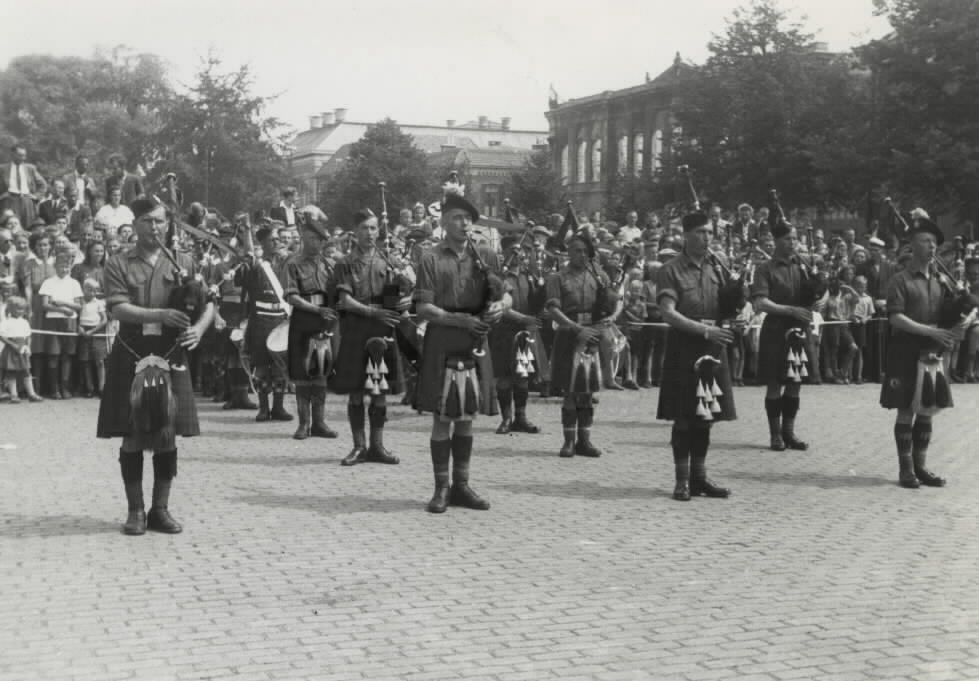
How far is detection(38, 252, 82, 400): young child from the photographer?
56.7ft

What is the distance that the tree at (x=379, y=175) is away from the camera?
64.6 meters

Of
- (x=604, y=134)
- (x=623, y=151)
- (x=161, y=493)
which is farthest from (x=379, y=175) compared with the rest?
(x=161, y=493)

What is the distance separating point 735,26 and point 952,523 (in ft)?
134

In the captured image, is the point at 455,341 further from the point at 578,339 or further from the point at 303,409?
the point at 303,409

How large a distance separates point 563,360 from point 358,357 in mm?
2022

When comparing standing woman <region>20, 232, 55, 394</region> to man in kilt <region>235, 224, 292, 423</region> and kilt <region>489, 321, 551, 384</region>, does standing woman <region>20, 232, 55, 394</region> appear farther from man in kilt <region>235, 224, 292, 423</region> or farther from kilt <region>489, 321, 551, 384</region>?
kilt <region>489, 321, 551, 384</region>

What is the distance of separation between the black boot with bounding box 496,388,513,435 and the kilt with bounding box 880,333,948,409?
4.42 metres

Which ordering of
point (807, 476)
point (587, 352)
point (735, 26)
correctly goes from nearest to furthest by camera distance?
point (807, 476) → point (587, 352) → point (735, 26)

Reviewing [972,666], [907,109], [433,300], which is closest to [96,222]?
[433,300]

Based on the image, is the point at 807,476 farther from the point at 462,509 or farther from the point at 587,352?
the point at 462,509

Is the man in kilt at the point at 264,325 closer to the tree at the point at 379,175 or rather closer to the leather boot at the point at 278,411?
A: the leather boot at the point at 278,411

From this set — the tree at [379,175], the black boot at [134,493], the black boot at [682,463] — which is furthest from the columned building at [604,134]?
the black boot at [134,493]

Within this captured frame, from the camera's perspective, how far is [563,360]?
1230 cm

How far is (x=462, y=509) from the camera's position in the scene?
9477 millimetres
